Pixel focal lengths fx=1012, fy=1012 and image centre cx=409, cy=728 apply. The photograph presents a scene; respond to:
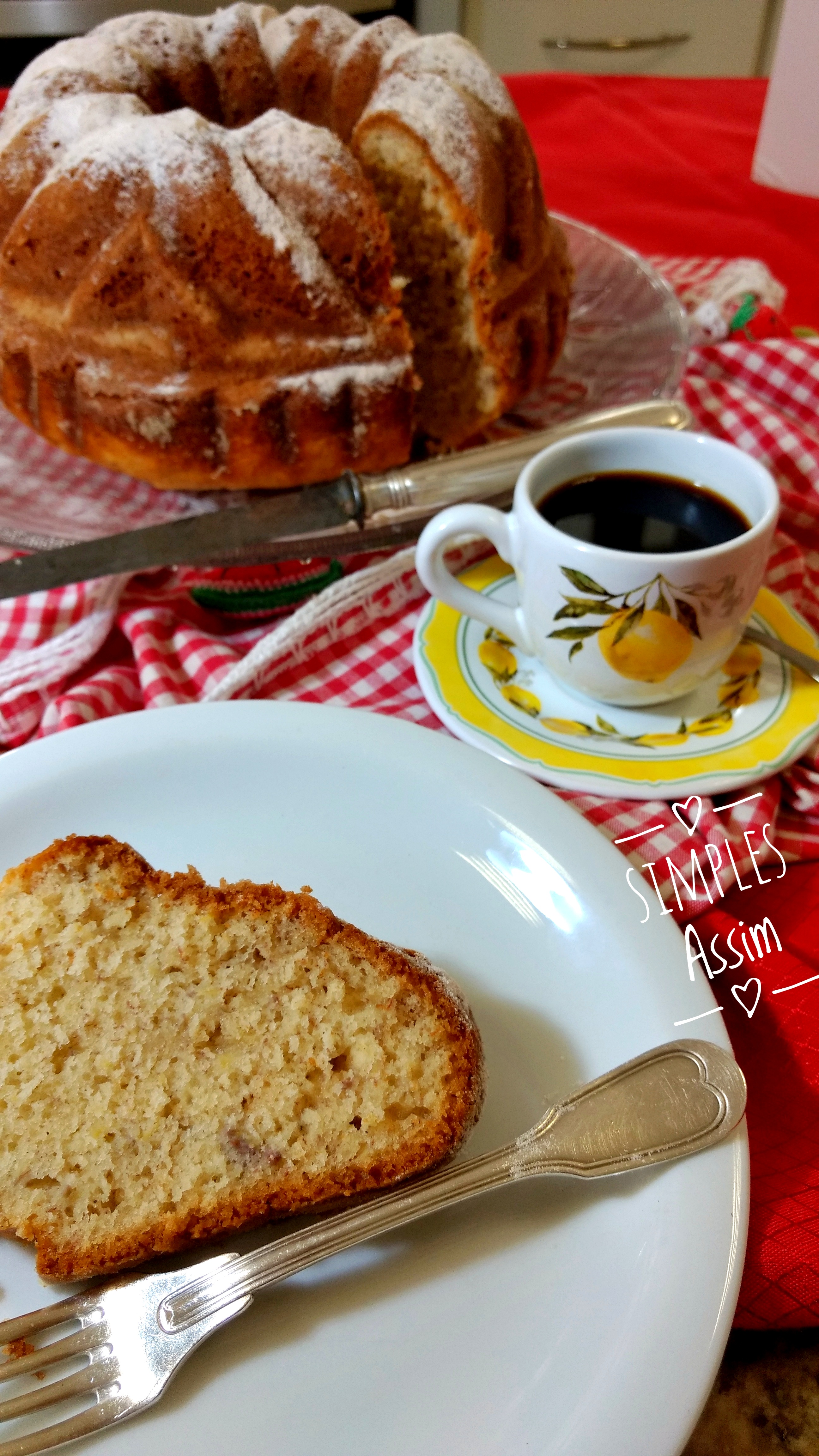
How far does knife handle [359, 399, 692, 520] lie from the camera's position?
135 cm

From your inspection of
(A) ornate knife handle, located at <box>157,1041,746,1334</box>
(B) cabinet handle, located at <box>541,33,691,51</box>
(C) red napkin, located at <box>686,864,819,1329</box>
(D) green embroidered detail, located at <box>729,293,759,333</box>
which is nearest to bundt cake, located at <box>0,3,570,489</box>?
(D) green embroidered detail, located at <box>729,293,759,333</box>

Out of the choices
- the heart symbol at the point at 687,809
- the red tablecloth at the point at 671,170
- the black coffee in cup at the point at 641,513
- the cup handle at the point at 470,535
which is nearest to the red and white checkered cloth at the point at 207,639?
the heart symbol at the point at 687,809

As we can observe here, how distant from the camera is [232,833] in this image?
3.32ft

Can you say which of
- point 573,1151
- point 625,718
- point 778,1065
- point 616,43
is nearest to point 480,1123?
point 573,1151

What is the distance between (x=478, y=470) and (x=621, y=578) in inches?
15.4

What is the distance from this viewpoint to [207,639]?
1.31 meters

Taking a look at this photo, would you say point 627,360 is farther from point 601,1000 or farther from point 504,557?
point 601,1000

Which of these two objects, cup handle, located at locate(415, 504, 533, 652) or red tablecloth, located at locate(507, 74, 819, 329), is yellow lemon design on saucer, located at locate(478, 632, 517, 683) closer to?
cup handle, located at locate(415, 504, 533, 652)

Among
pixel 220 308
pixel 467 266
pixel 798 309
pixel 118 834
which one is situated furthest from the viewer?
pixel 798 309

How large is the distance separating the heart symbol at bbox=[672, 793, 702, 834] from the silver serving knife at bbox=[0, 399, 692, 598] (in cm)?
54

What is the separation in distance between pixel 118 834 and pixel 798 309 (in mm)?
1785

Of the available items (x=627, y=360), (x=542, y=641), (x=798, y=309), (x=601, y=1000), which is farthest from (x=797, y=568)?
(x=798, y=309)

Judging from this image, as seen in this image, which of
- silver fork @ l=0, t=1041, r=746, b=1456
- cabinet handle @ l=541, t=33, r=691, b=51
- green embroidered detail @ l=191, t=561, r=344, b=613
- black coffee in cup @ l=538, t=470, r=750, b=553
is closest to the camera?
silver fork @ l=0, t=1041, r=746, b=1456

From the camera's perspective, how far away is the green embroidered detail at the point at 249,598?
137cm
